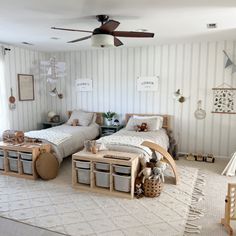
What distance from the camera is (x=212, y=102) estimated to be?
455cm

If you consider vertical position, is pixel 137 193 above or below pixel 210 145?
below

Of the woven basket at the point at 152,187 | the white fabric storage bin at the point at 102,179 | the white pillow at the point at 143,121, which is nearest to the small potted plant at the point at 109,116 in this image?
the white pillow at the point at 143,121

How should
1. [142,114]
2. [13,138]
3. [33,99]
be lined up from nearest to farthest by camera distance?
[13,138] → [142,114] → [33,99]

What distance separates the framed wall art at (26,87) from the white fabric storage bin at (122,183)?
3209 millimetres

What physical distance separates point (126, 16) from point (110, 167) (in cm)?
196

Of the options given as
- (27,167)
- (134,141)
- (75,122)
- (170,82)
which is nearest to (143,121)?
(170,82)

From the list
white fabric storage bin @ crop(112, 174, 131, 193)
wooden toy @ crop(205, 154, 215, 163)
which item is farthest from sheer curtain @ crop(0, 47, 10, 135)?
wooden toy @ crop(205, 154, 215, 163)

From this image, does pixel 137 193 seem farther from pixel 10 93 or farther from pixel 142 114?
pixel 10 93

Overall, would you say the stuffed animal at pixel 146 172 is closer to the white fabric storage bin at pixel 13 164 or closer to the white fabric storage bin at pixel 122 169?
the white fabric storage bin at pixel 122 169

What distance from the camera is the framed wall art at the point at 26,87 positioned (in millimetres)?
5055

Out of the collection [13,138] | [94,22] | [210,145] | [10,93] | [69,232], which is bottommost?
[69,232]

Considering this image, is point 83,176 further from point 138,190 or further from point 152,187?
point 152,187

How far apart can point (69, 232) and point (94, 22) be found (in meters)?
2.57

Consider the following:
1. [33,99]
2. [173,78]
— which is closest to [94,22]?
[173,78]
